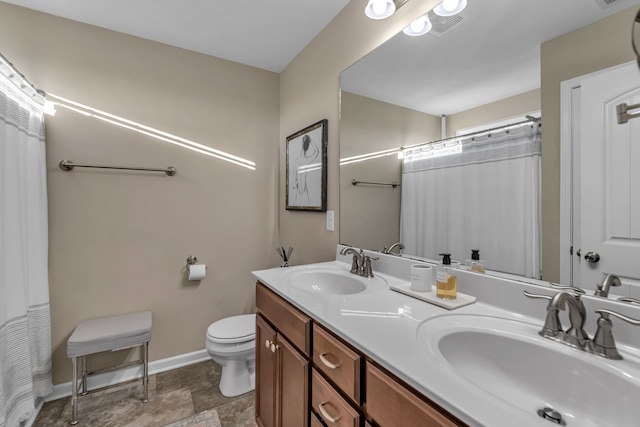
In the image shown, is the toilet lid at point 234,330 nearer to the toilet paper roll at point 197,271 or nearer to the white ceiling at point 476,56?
the toilet paper roll at point 197,271

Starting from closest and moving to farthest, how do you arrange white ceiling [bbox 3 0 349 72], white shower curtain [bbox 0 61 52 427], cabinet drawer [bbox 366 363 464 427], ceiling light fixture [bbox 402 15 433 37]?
cabinet drawer [bbox 366 363 464 427]
ceiling light fixture [bbox 402 15 433 37]
white shower curtain [bbox 0 61 52 427]
white ceiling [bbox 3 0 349 72]

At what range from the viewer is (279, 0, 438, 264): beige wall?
63.2 inches

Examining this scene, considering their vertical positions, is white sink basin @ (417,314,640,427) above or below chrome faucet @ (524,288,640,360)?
below

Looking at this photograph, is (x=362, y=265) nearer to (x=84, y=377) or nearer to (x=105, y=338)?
(x=105, y=338)

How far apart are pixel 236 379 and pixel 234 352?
0.26 metres

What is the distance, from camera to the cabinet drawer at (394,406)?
22.8 inches

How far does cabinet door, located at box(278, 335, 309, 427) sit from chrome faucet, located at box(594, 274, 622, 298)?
93 cm

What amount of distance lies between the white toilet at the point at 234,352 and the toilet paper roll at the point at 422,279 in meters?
1.17

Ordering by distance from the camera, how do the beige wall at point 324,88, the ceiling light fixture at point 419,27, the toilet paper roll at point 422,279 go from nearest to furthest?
the toilet paper roll at point 422,279 → the ceiling light fixture at point 419,27 → the beige wall at point 324,88

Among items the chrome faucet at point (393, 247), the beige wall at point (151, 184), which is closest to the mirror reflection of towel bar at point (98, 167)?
the beige wall at point (151, 184)

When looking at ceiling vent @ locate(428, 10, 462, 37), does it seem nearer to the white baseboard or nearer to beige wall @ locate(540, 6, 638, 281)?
beige wall @ locate(540, 6, 638, 281)

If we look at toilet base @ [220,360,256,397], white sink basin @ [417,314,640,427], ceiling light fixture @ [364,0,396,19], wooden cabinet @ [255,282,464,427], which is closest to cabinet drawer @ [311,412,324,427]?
wooden cabinet @ [255,282,464,427]

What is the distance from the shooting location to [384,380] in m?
0.70

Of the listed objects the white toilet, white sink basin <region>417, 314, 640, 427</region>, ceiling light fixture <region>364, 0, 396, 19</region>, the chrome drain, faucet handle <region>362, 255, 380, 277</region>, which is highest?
ceiling light fixture <region>364, 0, 396, 19</region>
